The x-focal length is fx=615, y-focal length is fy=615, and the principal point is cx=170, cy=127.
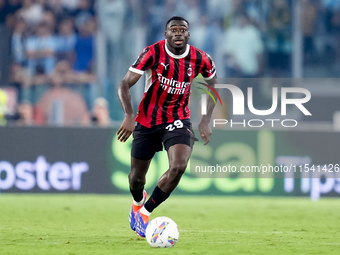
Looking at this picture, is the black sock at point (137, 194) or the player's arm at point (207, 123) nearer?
the player's arm at point (207, 123)

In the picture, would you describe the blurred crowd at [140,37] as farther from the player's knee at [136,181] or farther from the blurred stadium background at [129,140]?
the player's knee at [136,181]

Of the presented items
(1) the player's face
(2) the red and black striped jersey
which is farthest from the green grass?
(1) the player's face

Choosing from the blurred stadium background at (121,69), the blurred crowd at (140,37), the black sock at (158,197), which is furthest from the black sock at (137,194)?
the blurred crowd at (140,37)

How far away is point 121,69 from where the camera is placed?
Answer: 1248 cm

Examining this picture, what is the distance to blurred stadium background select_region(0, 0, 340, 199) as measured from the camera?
1035cm

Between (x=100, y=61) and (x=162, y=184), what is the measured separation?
7.32 metres

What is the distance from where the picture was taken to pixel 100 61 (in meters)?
12.7

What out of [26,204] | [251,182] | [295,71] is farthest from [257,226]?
[295,71]

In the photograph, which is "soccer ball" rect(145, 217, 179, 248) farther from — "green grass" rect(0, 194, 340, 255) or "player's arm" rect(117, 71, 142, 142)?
"player's arm" rect(117, 71, 142, 142)

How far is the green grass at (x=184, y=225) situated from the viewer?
5.51 meters

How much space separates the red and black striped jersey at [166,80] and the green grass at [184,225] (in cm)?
124

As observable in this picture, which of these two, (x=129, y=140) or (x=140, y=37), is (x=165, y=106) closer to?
(x=129, y=140)

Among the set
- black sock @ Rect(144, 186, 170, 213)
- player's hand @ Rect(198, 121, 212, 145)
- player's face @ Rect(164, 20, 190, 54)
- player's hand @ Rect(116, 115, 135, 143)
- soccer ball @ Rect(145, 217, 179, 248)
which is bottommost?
soccer ball @ Rect(145, 217, 179, 248)

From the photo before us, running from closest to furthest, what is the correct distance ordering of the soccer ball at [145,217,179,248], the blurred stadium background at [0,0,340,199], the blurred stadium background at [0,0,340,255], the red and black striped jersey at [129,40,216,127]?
the soccer ball at [145,217,179,248] → the red and black striped jersey at [129,40,216,127] → the blurred stadium background at [0,0,340,255] → the blurred stadium background at [0,0,340,199]
